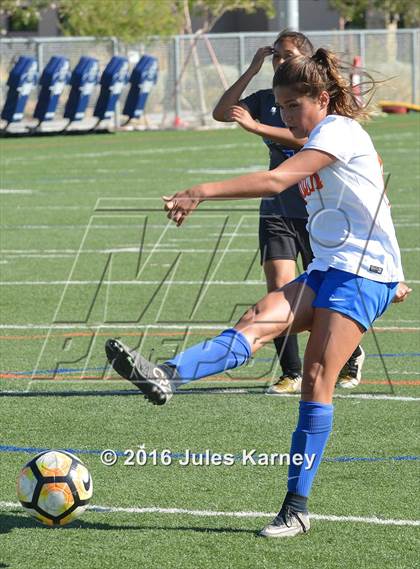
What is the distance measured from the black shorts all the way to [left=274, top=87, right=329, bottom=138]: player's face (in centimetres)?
276

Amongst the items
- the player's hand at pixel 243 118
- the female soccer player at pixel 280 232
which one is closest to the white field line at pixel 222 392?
the female soccer player at pixel 280 232

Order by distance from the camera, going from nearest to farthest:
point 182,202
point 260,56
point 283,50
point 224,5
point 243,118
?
1. point 182,202
2. point 243,118
3. point 283,50
4. point 260,56
5. point 224,5

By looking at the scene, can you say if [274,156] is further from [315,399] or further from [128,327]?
[315,399]

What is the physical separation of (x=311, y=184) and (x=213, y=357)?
0.87 metres

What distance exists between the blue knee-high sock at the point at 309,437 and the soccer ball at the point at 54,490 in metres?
0.94

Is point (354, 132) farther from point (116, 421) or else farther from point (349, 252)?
point (116, 421)

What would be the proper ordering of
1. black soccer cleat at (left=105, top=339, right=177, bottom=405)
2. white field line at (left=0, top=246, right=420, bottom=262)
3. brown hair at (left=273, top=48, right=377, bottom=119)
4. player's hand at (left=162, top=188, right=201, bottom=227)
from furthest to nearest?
white field line at (left=0, top=246, right=420, bottom=262)
brown hair at (left=273, top=48, right=377, bottom=119)
black soccer cleat at (left=105, top=339, right=177, bottom=405)
player's hand at (left=162, top=188, right=201, bottom=227)

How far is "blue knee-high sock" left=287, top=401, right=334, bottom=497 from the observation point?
17.8 ft

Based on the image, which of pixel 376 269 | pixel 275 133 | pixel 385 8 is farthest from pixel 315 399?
pixel 385 8

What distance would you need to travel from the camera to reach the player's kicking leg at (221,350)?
5141mm

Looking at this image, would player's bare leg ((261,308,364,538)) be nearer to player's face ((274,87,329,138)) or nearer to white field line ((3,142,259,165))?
Answer: player's face ((274,87,329,138))

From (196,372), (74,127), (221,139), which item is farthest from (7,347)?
Answer: (74,127)

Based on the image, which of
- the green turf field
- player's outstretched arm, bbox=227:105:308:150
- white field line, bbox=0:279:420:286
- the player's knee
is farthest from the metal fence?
the player's knee

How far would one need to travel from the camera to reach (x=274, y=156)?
8273 millimetres
